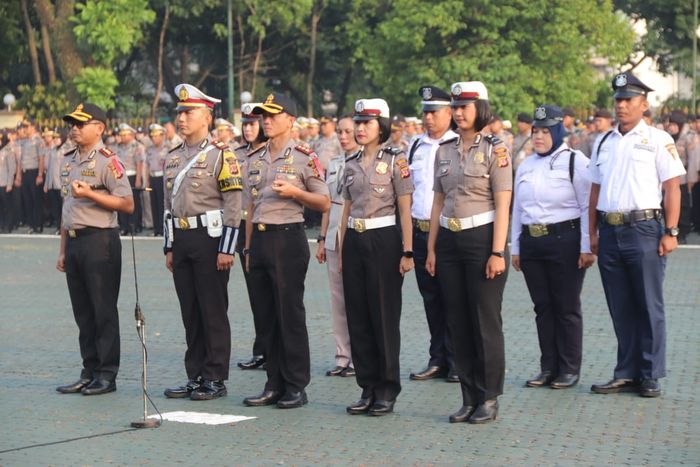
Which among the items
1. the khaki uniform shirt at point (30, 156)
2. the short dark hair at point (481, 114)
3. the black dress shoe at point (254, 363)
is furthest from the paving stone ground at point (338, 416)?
the khaki uniform shirt at point (30, 156)

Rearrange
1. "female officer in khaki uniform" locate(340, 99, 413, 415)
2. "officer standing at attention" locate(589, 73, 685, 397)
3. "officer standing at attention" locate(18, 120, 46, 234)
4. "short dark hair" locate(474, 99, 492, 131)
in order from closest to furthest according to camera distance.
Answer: "short dark hair" locate(474, 99, 492, 131), "female officer in khaki uniform" locate(340, 99, 413, 415), "officer standing at attention" locate(589, 73, 685, 397), "officer standing at attention" locate(18, 120, 46, 234)

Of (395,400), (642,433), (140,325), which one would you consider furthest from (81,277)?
(642,433)

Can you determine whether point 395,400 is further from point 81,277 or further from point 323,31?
point 323,31

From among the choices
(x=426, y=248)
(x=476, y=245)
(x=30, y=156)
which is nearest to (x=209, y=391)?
(x=426, y=248)

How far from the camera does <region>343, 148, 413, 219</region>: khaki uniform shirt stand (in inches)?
371

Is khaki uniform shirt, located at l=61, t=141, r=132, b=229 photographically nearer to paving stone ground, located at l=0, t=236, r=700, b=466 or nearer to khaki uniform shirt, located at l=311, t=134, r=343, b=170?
paving stone ground, located at l=0, t=236, r=700, b=466

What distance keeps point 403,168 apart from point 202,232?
147 centimetres

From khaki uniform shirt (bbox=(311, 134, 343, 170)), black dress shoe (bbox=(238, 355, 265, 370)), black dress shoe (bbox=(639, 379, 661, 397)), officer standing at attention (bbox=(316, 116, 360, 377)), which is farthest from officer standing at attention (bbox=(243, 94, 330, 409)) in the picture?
khaki uniform shirt (bbox=(311, 134, 343, 170))

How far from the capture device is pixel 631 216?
9.75m

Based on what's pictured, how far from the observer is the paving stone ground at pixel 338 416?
810 centimetres

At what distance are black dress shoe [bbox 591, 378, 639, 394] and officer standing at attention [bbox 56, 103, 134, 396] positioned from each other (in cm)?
336

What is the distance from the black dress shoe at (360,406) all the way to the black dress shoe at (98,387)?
1849 mm

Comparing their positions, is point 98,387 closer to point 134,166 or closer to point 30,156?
point 134,166

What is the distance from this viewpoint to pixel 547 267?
33.9ft
